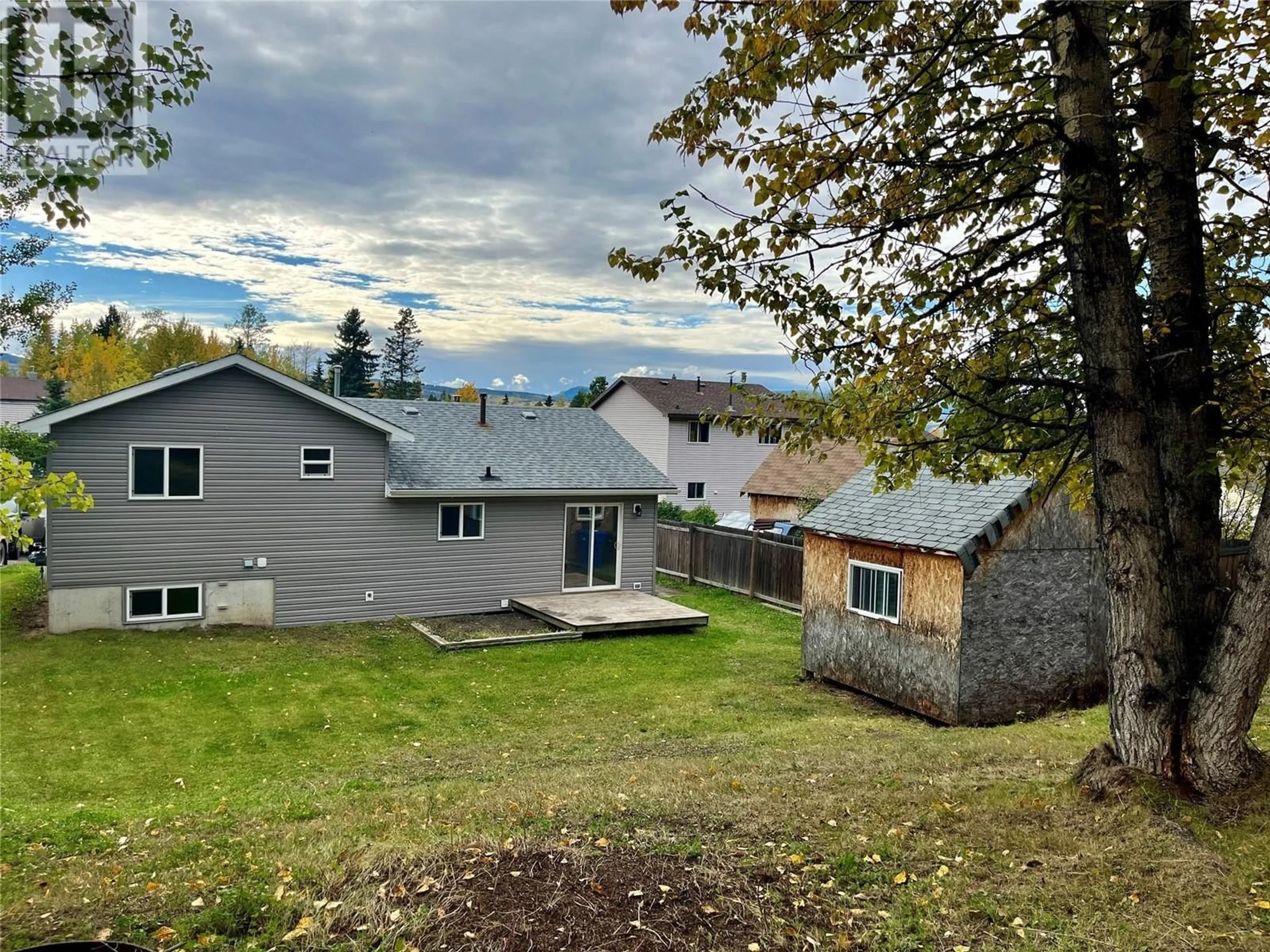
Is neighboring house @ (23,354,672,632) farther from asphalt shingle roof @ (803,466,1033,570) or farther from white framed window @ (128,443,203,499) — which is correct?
asphalt shingle roof @ (803,466,1033,570)

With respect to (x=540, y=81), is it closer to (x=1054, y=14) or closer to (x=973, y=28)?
(x=973, y=28)

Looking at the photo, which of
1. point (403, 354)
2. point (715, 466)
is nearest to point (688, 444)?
point (715, 466)

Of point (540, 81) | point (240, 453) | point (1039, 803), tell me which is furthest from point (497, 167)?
point (1039, 803)

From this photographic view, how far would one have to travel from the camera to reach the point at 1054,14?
14.9ft

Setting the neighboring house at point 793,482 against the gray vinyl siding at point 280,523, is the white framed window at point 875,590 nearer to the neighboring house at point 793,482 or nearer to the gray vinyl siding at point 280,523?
the gray vinyl siding at point 280,523

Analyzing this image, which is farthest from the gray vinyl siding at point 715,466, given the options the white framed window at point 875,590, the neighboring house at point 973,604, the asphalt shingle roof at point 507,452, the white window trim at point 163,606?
the neighboring house at point 973,604

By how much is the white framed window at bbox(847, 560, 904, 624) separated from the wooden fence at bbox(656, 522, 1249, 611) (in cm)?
470

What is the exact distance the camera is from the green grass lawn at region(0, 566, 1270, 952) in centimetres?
340

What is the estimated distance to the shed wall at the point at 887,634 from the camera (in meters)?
10.6

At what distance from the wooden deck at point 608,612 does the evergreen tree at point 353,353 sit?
48.1 metres

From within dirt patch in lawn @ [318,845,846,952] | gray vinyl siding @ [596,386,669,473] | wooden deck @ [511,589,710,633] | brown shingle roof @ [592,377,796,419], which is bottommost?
wooden deck @ [511,589,710,633]

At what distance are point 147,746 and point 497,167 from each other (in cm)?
1001

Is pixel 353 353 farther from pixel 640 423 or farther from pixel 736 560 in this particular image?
pixel 736 560

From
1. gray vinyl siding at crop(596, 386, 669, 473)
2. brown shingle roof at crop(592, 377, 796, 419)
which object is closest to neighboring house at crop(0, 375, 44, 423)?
gray vinyl siding at crop(596, 386, 669, 473)
